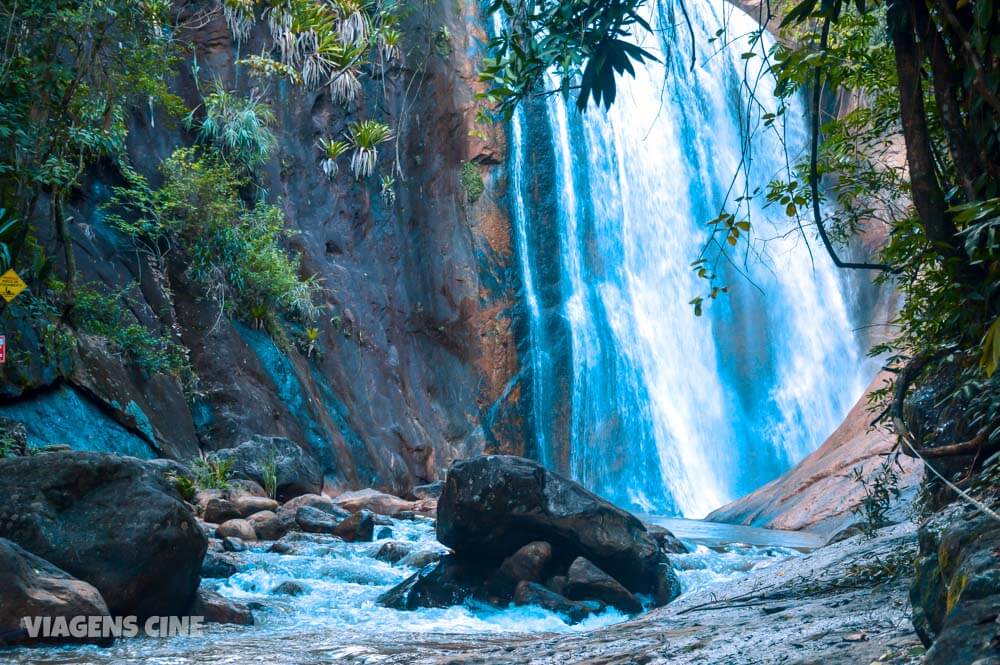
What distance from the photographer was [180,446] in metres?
11.4

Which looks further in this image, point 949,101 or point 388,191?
point 388,191

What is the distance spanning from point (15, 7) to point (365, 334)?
1112 centimetres

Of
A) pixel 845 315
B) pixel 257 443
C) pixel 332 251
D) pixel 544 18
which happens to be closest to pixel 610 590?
pixel 544 18

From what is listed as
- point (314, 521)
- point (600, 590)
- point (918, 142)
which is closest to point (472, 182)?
point (314, 521)

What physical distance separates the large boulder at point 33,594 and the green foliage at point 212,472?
5.20 metres

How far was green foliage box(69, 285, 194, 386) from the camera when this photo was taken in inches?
434

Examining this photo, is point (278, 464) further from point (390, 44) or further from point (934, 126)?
point (390, 44)

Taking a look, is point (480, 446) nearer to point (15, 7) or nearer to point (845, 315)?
point (845, 315)

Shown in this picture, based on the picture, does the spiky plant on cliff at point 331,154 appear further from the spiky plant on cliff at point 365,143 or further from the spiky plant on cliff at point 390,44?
the spiky plant on cliff at point 390,44

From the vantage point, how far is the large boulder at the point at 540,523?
7.71 metres

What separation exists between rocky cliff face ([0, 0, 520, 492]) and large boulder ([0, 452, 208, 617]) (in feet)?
12.3

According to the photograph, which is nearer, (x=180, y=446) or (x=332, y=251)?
(x=180, y=446)

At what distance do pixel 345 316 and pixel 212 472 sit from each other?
24.4ft

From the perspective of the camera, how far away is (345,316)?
18.0 metres
